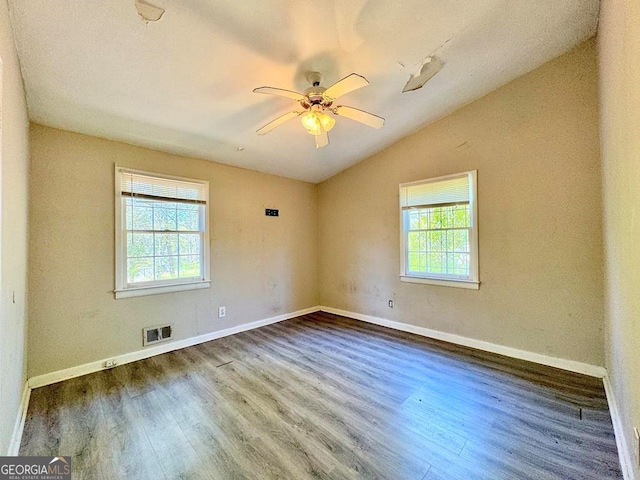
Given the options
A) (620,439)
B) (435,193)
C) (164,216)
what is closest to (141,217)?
(164,216)

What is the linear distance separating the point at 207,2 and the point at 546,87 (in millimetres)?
3231

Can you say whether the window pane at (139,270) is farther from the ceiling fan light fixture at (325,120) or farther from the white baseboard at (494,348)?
the white baseboard at (494,348)

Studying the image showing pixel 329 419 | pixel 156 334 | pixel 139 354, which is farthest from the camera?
pixel 156 334

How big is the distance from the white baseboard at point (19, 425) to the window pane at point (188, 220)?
1943mm

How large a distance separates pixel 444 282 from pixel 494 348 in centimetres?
89

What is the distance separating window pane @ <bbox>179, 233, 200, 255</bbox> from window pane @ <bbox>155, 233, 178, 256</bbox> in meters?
0.07

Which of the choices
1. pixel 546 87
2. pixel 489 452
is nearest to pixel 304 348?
pixel 489 452

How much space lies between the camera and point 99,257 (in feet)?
9.02

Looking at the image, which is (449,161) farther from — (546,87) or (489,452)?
(489,452)

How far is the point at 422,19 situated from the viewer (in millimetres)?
1991

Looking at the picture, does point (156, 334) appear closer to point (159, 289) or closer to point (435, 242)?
point (159, 289)

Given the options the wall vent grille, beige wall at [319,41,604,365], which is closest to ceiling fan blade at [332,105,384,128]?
beige wall at [319,41,604,365]

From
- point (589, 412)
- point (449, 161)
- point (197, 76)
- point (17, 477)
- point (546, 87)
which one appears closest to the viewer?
point (17, 477)

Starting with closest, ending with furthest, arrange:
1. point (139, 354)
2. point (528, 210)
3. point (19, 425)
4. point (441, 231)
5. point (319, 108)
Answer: point (19, 425)
point (319, 108)
point (528, 210)
point (139, 354)
point (441, 231)
